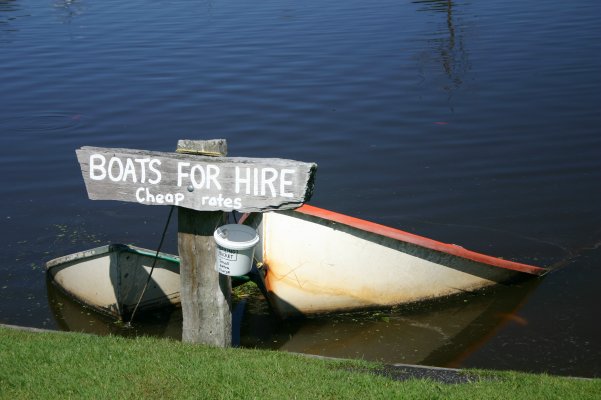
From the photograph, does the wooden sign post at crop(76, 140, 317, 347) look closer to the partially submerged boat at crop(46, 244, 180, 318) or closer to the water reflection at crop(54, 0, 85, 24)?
the partially submerged boat at crop(46, 244, 180, 318)

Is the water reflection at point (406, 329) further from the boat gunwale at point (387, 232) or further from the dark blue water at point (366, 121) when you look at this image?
the boat gunwale at point (387, 232)

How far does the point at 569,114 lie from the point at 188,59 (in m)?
10.1

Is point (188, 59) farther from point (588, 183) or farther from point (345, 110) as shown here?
point (588, 183)

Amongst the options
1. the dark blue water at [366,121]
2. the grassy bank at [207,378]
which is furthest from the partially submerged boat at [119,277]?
the grassy bank at [207,378]

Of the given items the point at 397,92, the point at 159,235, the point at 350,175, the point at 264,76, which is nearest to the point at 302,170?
the point at 159,235

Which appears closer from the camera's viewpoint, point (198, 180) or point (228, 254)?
point (198, 180)

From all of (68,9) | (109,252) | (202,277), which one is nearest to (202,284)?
(202,277)

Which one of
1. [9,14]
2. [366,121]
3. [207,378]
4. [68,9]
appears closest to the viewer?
[207,378]

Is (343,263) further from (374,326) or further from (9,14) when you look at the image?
(9,14)

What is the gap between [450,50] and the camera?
22.1 m

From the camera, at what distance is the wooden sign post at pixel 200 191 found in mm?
6953

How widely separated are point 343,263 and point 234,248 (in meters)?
2.86

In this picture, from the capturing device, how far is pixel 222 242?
7.30 metres

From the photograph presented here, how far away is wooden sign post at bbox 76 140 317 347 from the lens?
22.8 ft
